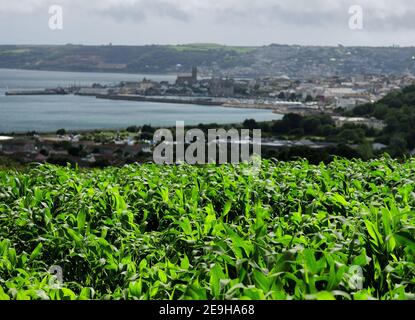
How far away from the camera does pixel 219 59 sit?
392ft

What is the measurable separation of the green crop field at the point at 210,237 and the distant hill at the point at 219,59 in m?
79.6

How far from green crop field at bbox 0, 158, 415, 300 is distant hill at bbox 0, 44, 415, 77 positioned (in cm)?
7962

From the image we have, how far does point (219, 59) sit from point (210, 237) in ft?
382

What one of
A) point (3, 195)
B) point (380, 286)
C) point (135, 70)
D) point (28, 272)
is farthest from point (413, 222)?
point (135, 70)

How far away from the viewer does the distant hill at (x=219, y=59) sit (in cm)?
9481

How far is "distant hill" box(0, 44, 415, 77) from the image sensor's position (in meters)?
94.8

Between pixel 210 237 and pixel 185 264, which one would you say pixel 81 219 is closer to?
pixel 210 237

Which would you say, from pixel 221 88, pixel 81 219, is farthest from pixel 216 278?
pixel 221 88

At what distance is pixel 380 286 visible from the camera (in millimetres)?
3512

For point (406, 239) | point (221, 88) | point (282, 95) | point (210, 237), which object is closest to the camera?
point (406, 239)

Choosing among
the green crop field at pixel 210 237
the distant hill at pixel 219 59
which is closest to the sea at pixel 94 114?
the distant hill at pixel 219 59

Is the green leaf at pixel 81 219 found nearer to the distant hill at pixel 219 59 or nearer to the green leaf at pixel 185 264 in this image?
the green leaf at pixel 185 264
